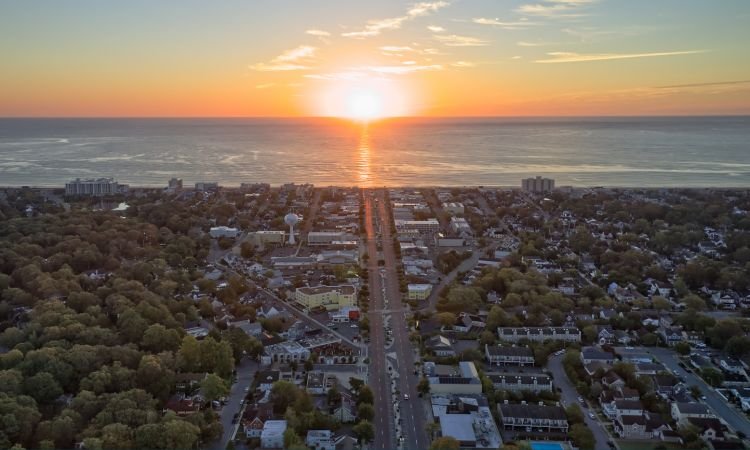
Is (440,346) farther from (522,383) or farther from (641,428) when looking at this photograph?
(641,428)

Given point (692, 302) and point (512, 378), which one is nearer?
point (512, 378)

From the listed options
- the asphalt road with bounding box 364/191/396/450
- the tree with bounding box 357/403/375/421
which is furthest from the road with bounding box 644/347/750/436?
the tree with bounding box 357/403/375/421

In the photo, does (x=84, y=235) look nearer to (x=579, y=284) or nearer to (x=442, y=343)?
(x=442, y=343)

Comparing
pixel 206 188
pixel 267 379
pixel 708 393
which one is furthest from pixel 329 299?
pixel 206 188

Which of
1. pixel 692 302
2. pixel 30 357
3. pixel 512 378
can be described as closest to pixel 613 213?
pixel 692 302

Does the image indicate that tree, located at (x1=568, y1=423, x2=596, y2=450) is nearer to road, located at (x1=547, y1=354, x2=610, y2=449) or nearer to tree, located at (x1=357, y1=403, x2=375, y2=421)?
road, located at (x1=547, y1=354, x2=610, y2=449)

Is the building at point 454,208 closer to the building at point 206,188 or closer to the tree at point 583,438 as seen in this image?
the building at point 206,188

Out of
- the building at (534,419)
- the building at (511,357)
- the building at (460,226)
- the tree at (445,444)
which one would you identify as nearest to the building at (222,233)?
the building at (460,226)
